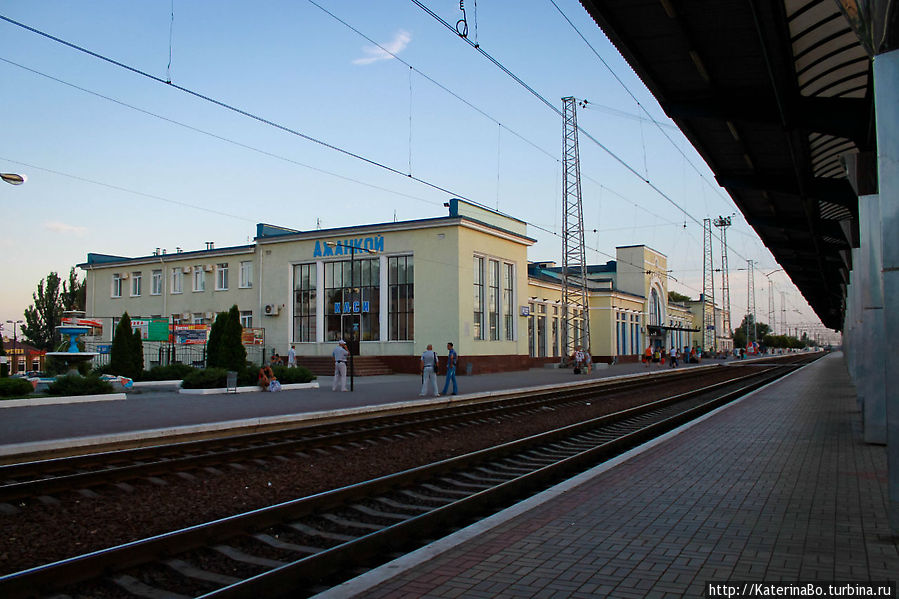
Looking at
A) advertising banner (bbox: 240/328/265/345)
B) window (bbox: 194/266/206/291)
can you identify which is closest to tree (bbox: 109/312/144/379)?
advertising banner (bbox: 240/328/265/345)

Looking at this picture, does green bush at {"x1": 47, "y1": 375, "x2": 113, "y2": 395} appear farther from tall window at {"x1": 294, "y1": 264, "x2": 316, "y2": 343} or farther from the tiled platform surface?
tall window at {"x1": 294, "y1": 264, "x2": 316, "y2": 343}

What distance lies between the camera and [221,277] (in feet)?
158

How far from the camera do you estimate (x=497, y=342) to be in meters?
42.3

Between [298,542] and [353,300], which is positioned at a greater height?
[353,300]

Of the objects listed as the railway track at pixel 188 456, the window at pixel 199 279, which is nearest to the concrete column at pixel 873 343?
the railway track at pixel 188 456

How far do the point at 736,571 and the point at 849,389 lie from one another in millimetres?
24978

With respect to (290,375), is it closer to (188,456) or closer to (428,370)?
(428,370)

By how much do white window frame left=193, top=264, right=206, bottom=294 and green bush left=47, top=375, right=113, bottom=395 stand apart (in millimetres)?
29160

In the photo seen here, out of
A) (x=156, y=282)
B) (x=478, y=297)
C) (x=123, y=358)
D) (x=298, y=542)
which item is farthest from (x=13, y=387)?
(x=156, y=282)

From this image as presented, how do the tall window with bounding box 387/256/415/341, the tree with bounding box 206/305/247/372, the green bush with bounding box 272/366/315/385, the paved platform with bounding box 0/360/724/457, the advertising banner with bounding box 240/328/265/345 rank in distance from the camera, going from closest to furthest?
1. the paved platform with bounding box 0/360/724/457
2. the green bush with bounding box 272/366/315/385
3. the tree with bounding box 206/305/247/372
4. the tall window with bounding box 387/256/415/341
5. the advertising banner with bounding box 240/328/265/345

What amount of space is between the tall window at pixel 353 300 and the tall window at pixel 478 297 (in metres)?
5.80

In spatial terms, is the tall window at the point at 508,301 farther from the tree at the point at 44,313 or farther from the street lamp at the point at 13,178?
the tree at the point at 44,313

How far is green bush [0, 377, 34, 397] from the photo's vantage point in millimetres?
19086

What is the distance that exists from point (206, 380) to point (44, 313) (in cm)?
5978
